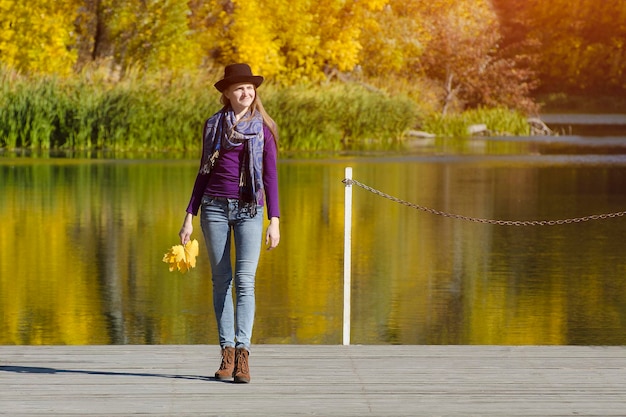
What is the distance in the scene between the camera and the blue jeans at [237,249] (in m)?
8.70

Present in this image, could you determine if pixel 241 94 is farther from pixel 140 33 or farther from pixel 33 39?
pixel 140 33

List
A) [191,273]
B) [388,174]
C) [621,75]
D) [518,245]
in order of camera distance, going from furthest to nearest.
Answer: [621,75]
[388,174]
[518,245]
[191,273]

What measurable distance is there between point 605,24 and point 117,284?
8859cm

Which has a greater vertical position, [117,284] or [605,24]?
[605,24]

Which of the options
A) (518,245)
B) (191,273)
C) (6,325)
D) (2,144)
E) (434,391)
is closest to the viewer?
(434,391)

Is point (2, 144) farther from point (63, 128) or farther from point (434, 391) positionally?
point (434, 391)

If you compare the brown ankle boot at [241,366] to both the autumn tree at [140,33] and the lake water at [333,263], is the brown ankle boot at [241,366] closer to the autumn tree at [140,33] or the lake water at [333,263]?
the lake water at [333,263]

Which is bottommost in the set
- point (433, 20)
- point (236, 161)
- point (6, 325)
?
point (6, 325)

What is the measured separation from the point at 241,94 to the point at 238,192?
0.55 meters

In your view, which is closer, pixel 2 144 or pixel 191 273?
pixel 191 273

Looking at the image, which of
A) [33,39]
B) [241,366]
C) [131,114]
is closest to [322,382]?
[241,366]

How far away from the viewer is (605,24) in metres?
101

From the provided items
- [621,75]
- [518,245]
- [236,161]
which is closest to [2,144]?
[518,245]

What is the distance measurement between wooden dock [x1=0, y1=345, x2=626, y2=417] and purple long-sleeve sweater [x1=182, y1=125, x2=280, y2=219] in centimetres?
102
